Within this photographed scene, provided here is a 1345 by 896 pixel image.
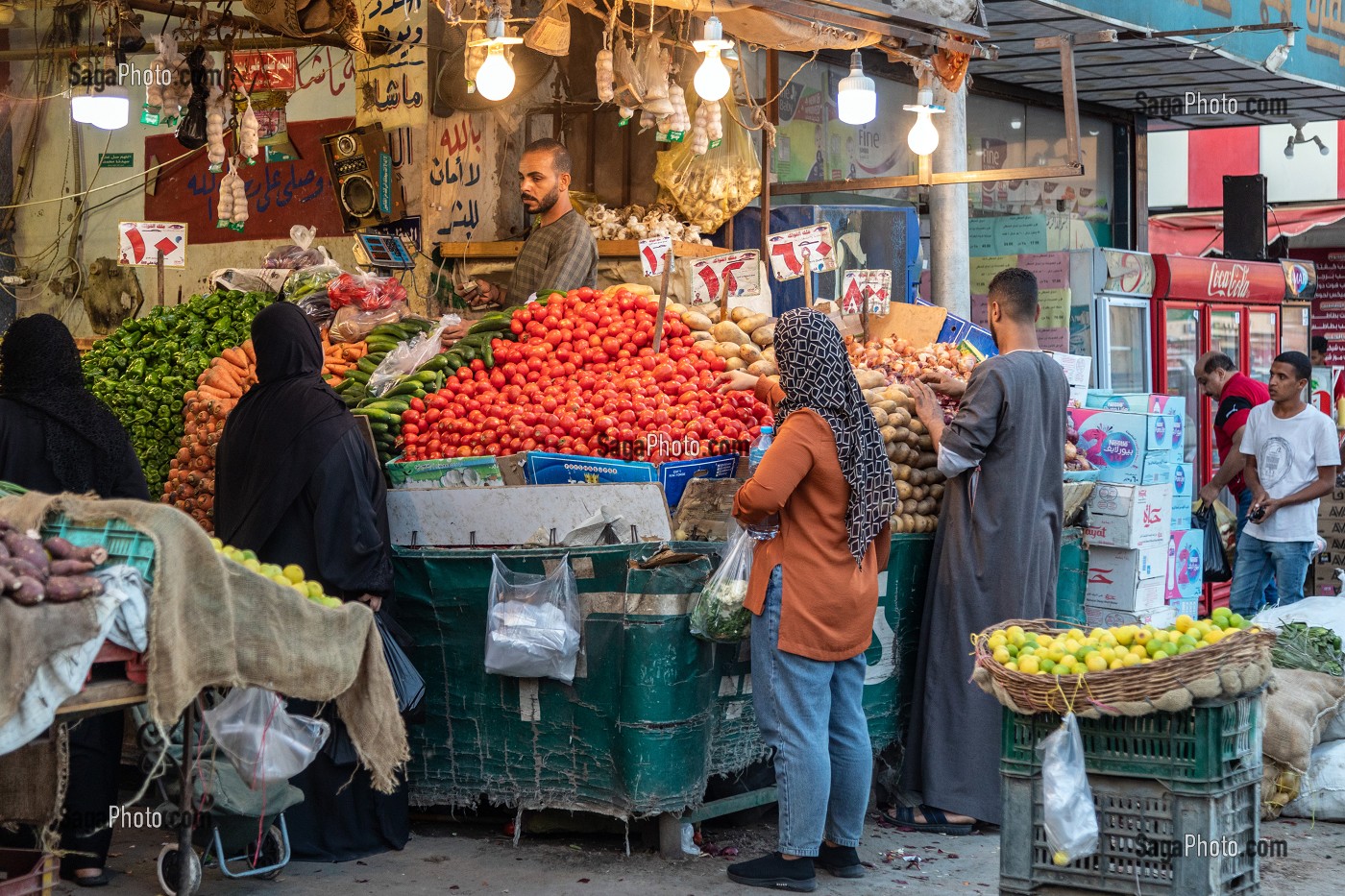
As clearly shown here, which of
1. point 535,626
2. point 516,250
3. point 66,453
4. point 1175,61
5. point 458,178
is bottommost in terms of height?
point 535,626

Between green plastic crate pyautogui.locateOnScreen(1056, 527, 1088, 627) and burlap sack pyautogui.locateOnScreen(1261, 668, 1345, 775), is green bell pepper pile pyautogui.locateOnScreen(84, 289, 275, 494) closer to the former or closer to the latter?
green plastic crate pyautogui.locateOnScreen(1056, 527, 1088, 627)

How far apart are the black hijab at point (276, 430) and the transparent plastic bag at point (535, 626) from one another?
0.77 metres

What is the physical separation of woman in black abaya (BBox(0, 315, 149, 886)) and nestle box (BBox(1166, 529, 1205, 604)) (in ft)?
16.5

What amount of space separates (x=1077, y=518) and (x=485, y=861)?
3.18 meters

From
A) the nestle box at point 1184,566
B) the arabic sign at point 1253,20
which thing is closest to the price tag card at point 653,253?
the nestle box at point 1184,566

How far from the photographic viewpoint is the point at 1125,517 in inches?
276

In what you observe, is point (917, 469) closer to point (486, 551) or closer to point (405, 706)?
point (486, 551)

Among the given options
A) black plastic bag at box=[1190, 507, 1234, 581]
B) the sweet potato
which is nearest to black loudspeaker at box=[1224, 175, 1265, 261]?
black plastic bag at box=[1190, 507, 1234, 581]

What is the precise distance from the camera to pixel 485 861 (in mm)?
5391

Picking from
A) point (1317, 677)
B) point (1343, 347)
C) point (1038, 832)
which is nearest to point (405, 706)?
point (1038, 832)

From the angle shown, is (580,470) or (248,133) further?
(248,133)

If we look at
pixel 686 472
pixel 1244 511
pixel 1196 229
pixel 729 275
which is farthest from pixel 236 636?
pixel 1196 229

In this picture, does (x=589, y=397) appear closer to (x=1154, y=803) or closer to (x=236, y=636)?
(x=236, y=636)

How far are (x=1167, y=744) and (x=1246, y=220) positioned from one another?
11.6m
